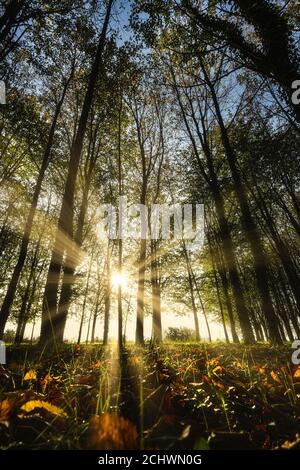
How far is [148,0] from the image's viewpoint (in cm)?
790

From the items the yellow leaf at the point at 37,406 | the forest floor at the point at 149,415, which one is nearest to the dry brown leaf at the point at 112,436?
the forest floor at the point at 149,415

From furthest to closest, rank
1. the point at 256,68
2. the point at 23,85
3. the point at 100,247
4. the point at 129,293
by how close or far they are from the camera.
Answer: the point at 129,293 → the point at 100,247 → the point at 23,85 → the point at 256,68

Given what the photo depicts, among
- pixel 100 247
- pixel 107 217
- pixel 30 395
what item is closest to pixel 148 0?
pixel 30 395

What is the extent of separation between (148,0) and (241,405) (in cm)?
1026

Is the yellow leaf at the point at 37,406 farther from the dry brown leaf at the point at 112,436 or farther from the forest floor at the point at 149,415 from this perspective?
the dry brown leaf at the point at 112,436

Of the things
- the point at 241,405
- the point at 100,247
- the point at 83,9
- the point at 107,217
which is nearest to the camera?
the point at 241,405
